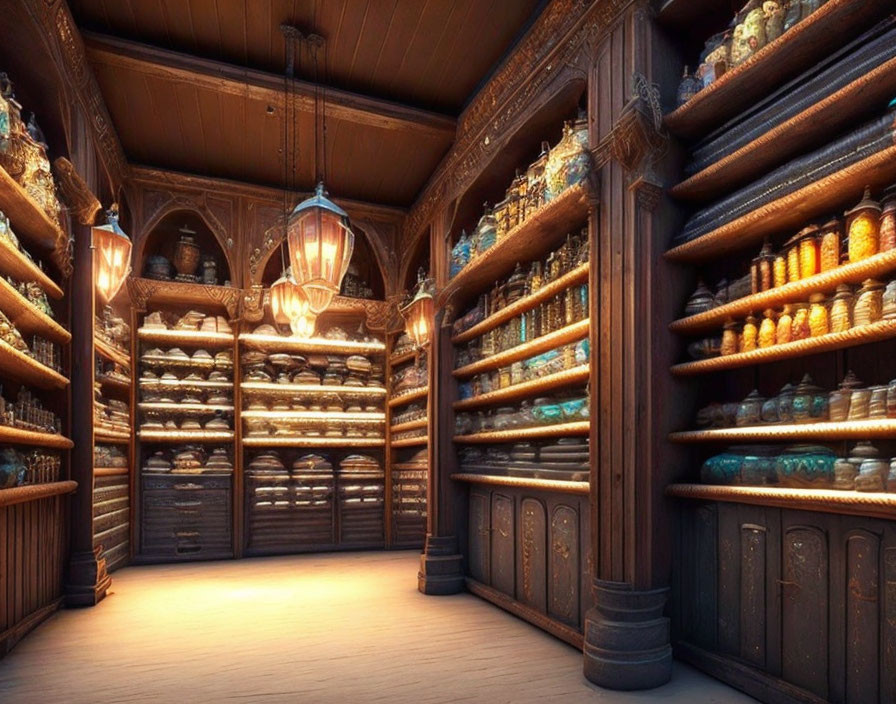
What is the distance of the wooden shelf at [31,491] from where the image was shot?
10.3 feet

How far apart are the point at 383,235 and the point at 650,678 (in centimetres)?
555

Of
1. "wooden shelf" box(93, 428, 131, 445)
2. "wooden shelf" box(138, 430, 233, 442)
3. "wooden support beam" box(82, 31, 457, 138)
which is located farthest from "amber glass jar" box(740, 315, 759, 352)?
"wooden shelf" box(138, 430, 233, 442)

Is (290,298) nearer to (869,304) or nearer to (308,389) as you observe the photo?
(308,389)

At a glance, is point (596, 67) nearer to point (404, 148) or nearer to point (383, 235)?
point (404, 148)

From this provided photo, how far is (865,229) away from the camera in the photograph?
7.48ft

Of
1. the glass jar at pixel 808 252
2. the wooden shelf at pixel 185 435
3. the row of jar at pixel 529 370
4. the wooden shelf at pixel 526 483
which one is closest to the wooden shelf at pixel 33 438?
the wooden shelf at pixel 185 435

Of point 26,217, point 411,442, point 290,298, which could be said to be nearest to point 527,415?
point 290,298

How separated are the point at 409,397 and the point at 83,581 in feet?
11.0

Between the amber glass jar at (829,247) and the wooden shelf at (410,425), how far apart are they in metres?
4.31

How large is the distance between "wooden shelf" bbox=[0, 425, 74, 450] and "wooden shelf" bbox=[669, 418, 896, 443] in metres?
3.39

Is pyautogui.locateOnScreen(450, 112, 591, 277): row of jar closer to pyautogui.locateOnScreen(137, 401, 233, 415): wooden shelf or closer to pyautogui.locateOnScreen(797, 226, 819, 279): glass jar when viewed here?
pyautogui.locateOnScreen(797, 226, 819, 279): glass jar

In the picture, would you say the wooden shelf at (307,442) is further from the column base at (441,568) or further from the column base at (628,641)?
the column base at (628,641)

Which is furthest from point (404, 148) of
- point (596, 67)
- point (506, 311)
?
point (596, 67)

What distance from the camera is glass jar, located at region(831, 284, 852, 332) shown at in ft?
7.61
